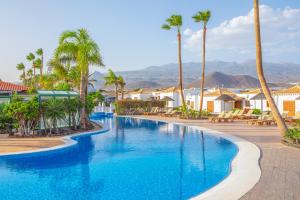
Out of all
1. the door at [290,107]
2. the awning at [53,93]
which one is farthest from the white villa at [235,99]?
the awning at [53,93]

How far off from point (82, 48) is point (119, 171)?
11304mm

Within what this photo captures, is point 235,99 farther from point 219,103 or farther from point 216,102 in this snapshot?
point 216,102

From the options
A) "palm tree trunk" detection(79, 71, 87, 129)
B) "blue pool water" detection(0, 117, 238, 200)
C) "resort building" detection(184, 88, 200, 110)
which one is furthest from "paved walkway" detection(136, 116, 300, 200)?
"resort building" detection(184, 88, 200, 110)

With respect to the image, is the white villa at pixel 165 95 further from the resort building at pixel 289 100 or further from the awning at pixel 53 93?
the awning at pixel 53 93

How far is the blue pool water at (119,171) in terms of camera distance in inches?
281

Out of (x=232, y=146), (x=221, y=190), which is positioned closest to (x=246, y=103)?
(x=232, y=146)

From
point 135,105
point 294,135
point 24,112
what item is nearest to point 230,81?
point 135,105

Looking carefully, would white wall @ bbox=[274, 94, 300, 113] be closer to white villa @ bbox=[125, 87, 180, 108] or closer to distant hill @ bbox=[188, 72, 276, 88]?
white villa @ bbox=[125, 87, 180, 108]

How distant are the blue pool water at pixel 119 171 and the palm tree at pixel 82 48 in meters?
5.49

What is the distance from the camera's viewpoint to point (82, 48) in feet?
61.4

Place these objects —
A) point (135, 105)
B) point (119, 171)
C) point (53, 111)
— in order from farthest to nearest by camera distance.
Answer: point (135, 105), point (53, 111), point (119, 171)

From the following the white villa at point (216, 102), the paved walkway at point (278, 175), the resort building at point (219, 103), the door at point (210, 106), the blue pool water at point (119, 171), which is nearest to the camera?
the paved walkway at point (278, 175)

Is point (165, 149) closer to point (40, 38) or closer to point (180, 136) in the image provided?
point (180, 136)

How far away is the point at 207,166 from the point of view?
9.58 m
